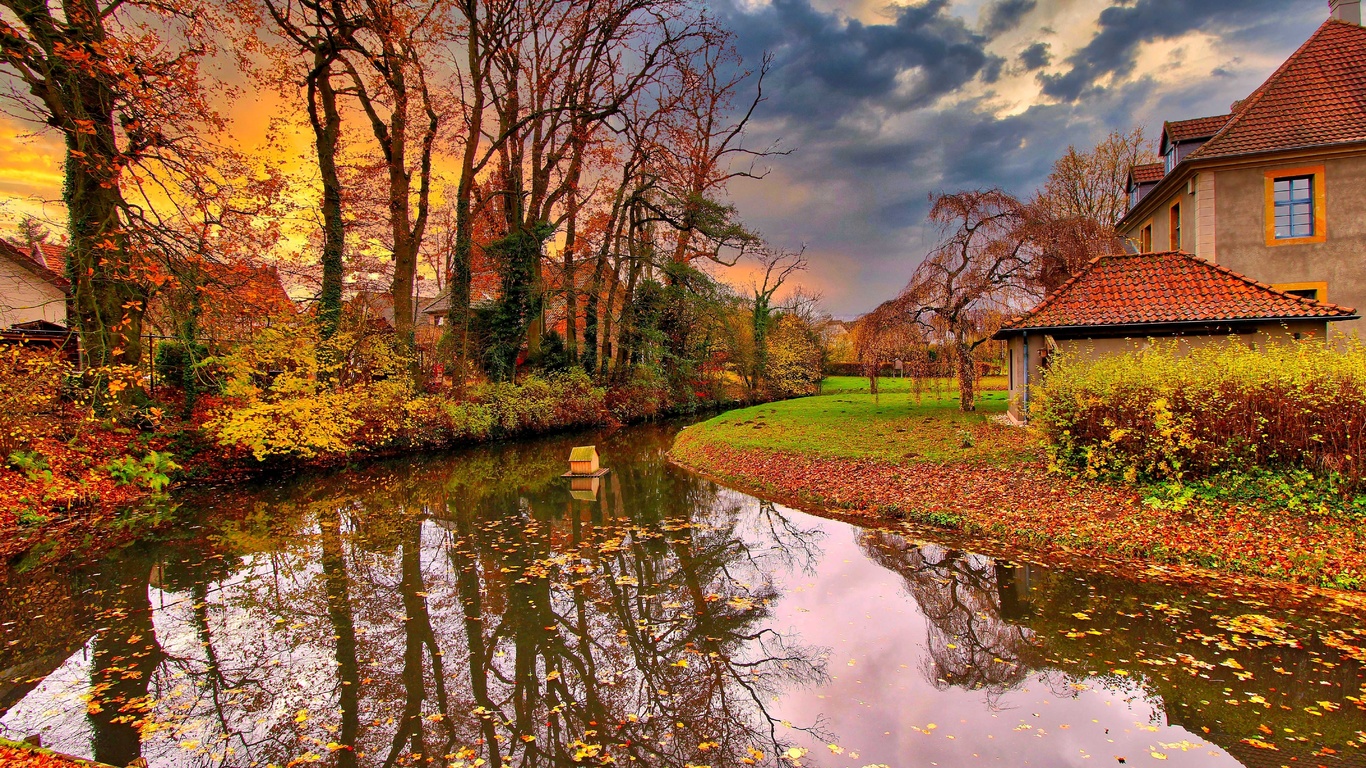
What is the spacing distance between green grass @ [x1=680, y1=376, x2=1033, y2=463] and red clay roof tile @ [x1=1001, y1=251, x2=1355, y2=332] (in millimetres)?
3086

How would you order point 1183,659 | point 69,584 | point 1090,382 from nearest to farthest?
point 1183,659
point 69,584
point 1090,382

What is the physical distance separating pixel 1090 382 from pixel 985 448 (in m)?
3.17

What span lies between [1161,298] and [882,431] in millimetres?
7147

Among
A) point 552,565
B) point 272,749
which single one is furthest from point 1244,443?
point 272,749

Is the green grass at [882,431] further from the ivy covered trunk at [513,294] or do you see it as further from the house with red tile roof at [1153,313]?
the ivy covered trunk at [513,294]

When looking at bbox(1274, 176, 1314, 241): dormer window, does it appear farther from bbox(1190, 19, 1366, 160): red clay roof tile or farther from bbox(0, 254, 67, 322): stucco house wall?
bbox(0, 254, 67, 322): stucco house wall

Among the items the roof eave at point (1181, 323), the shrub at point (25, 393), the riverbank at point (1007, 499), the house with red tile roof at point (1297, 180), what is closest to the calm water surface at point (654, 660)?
the riverbank at point (1007, 499)

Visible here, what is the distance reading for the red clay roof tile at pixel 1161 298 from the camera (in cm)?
1345

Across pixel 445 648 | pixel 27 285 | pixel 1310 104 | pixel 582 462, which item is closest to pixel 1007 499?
pixel 445 648

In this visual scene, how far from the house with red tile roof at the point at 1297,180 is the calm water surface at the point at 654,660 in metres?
15.5

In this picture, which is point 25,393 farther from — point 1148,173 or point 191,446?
point 1148,173

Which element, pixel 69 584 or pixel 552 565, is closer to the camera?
pixel 69 584

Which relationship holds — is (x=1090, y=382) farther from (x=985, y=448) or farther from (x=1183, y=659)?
(x=1183, y=659)

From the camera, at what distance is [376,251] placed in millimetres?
27094
